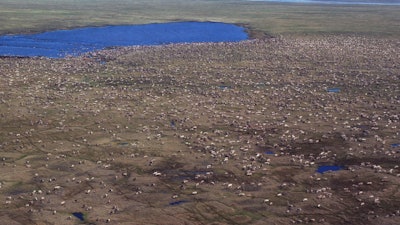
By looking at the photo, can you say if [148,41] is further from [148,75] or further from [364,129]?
[364,129]

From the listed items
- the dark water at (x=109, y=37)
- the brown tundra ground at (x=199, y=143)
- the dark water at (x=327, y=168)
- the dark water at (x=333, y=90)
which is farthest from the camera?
the dark water at (x=109, y=37)

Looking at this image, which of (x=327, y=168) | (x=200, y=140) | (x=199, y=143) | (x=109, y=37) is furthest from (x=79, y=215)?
(x=109, y=37)

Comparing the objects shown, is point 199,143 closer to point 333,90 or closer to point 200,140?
point 200,140

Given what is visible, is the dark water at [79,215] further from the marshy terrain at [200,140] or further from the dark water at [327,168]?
the dark water at [327,168]

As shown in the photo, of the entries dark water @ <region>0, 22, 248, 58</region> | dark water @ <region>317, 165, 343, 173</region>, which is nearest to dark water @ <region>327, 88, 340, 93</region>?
dark water @ <region>317, 165, 343, 173</region>

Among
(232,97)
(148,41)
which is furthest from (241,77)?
(148,41)

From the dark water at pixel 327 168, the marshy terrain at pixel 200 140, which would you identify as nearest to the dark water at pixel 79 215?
the marshy terrain at pixel 200 140
